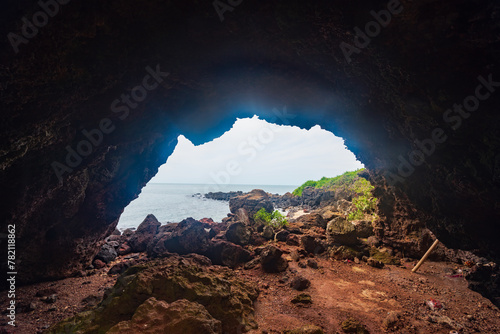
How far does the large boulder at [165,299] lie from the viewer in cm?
308

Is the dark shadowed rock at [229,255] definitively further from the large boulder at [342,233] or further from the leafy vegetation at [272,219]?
the leafy vegetation at [272,219]

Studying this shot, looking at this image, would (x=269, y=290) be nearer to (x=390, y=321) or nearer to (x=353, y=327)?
(x=353, y=327)

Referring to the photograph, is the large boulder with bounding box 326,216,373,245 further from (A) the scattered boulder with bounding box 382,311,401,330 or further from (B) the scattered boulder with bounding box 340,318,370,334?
(B) the scattered boulder with bounding box 340,318,370,334

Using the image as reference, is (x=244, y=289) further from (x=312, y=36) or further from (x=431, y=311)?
(x=312, y=36)

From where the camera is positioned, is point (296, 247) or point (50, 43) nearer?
point (50, 43)

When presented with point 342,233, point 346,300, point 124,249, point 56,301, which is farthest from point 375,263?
point 124,249

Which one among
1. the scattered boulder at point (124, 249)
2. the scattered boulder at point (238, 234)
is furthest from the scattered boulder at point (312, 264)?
the scattered boulder at point (124, 249)

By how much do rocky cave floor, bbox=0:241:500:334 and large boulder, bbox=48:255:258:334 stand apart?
2.06 ft

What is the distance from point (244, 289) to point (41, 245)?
22.9 ft

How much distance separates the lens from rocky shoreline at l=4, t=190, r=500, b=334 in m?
3.17

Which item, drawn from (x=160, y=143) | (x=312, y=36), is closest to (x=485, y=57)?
(x=312, y=36)

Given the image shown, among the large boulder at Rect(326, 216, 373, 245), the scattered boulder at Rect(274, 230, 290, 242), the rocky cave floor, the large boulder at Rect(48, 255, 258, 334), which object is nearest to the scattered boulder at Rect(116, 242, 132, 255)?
the rocky cave floor

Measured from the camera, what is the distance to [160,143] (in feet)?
32.2

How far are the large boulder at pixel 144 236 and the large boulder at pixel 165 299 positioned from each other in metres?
7.15
